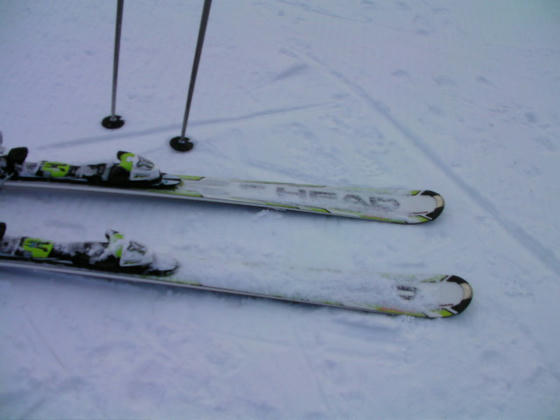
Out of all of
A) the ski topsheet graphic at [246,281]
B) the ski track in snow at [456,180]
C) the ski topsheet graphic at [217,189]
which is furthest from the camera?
the ski track in snow at [456,180]

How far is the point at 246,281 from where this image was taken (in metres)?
2.39

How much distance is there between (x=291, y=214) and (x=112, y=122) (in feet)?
5.31

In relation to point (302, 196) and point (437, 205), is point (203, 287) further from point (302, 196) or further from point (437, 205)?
point (437, 205)

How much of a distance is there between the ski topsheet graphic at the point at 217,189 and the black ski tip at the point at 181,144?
0.41m

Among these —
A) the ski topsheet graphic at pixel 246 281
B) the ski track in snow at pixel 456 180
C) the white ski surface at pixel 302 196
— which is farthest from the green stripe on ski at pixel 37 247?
the ski track in snow at pixel 456 180

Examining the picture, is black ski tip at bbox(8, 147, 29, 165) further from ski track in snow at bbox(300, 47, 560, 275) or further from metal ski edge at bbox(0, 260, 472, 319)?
ski track in snow at bbox(300, 47, 560, 275)

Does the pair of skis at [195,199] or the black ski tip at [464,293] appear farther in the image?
the black ski tip at [464,293]

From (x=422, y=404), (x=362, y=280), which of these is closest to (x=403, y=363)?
(x=422, y=404)

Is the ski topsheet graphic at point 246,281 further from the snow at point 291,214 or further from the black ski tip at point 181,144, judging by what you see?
the black ski tip at point 181,144

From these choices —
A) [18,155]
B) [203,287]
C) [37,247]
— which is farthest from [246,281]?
[18,155]

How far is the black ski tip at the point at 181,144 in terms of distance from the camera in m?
3.15

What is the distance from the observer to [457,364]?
2.28m

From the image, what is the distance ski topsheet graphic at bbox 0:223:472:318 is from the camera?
7.42 feet

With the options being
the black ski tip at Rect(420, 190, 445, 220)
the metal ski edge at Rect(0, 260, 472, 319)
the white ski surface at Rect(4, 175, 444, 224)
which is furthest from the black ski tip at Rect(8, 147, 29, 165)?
the black ski tip at Rect(420, 190, 445, 220)
